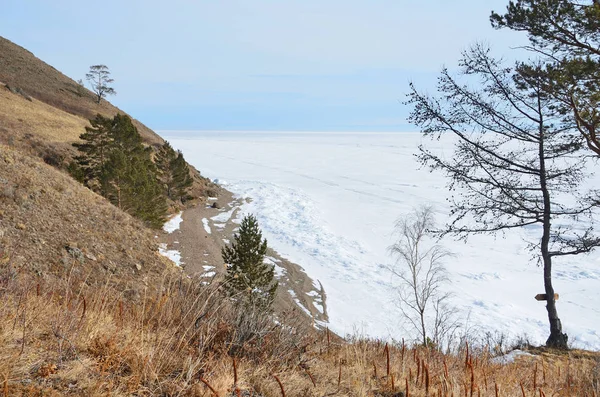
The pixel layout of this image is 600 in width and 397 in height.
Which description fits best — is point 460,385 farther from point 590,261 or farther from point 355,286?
point 590,261

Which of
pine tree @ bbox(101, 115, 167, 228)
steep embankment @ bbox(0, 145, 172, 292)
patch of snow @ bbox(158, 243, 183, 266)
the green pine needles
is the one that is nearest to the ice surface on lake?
patch of snow @ bbox(158, 243, 183, 266)

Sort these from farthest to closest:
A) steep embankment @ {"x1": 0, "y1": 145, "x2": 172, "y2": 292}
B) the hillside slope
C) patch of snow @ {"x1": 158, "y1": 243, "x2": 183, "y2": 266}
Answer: the hillside slope < patch of snow @ {"x1": 158, "y1": 243, "x2": 183, "y2": 266} < steep embankment @ {"x1": 0, "y1": 145, "x2": 172, "y2": 292}

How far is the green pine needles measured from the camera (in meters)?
21.5

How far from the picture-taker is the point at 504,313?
20.2 m

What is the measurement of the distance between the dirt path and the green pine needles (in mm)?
2383

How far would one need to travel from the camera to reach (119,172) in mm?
21562

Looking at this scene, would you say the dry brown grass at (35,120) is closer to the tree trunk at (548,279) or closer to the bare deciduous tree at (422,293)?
the bare deciduous tree at (422,293)

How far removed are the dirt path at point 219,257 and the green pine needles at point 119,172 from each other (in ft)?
7.82

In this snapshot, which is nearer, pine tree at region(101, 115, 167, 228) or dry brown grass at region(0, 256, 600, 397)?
dry brown grass at region(0, 256, 600, 397)

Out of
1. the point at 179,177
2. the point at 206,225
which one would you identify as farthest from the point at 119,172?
the point at 179,177

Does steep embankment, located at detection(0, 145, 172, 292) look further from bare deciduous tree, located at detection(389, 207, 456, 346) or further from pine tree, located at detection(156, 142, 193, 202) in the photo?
pine tree, located at detection(156, 142, 193, 202)

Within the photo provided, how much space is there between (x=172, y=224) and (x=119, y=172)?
873 cm

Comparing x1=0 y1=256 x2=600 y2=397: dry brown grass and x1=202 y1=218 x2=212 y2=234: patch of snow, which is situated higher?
x1=202 y1=218 x2=212 y2=234: patch of snow

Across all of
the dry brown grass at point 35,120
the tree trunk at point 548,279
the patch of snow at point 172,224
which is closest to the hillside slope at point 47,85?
the dry brown grass at point 35,120
